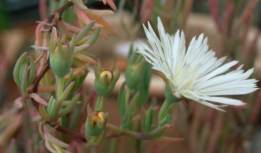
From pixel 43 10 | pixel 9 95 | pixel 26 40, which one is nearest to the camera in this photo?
pixel 43 10

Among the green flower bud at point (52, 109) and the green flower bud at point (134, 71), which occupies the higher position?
the green flower bud at point (134, 71)

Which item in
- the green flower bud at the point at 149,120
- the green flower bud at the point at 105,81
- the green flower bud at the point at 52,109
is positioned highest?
the green flower bud at the point at 105,81

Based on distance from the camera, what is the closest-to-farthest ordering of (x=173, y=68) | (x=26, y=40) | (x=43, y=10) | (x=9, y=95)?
(x=173, y=68)
(x=43, y=10)
(x=9, y=95)
(x=26, y=40)

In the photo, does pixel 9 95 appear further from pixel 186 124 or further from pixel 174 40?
pixel 174 40

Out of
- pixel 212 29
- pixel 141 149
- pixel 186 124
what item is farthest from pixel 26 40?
pixel 141 149

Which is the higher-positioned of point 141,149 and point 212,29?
point 212,29
